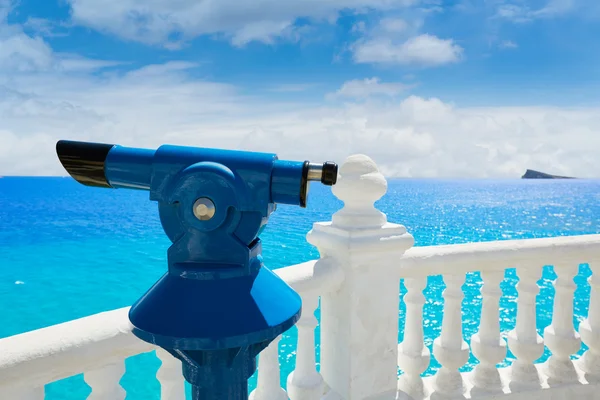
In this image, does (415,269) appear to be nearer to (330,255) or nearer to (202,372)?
(330,255)

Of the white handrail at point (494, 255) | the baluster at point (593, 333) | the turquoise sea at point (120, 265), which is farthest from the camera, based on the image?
the turquoise sea at point (120, 265)

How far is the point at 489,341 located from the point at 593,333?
0.73 metres

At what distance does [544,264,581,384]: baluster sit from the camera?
289 cm

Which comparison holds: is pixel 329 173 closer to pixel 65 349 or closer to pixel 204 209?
pixel 204 209

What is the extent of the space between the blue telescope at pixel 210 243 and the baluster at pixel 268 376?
1091 mm

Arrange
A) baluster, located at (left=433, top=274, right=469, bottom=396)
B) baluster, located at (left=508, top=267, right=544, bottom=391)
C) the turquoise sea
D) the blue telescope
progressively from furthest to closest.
Result: the turquoise sea < baluster, located at (left=508, top=267, right=544, bottom=391) < baluster, located at (left=433, top=274, right=469, bottom=396) < the blue telescope

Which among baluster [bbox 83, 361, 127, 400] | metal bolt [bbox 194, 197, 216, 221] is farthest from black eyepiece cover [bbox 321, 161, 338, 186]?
baluster [bbox 83, 361, 127, 400]

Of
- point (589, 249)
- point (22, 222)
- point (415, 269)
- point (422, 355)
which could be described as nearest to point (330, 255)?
point (415, 269)

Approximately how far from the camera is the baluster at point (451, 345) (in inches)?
105

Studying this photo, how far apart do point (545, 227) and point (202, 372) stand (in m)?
67.0

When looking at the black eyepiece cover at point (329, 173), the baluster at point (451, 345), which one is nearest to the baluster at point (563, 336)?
the baluster at point (451, 345)

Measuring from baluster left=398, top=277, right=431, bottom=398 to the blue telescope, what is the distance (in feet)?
5.64

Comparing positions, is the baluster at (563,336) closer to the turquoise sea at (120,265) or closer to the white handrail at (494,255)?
the white handrail at (494,255)

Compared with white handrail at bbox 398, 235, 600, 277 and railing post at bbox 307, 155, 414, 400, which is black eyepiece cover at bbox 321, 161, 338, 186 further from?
white handrail at bbox 398, 235, 600, 277
